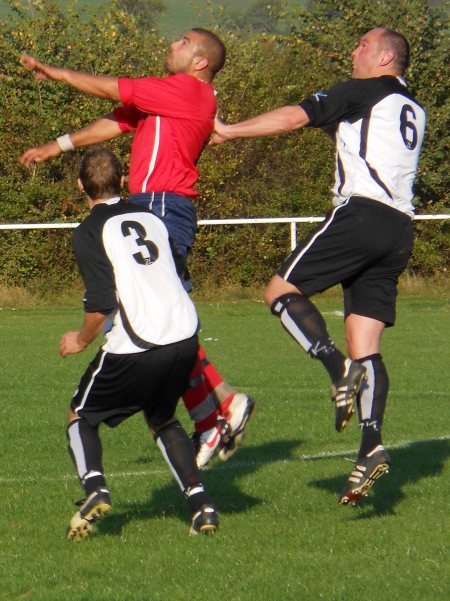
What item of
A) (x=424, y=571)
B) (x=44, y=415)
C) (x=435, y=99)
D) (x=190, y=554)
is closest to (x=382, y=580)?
(x=424, y=571)

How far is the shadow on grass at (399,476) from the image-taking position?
6.29 m

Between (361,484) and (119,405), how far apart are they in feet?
4.10

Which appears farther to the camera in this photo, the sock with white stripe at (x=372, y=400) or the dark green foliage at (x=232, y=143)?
the dark green foliage at (x=232, y=143)

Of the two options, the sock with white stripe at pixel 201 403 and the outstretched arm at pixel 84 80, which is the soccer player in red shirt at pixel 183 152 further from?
the outstretched arm at pixel 84 80

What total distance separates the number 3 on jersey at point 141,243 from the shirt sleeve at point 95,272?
13 cm

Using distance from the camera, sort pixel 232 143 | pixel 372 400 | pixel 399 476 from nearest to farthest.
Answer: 1. pixel 372 400
2. pixel 399 476
3. pixel 232 143

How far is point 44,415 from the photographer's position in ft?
31.9

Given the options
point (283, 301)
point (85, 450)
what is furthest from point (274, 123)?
point (85, 450)

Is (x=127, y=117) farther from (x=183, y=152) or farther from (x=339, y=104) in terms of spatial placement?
(x=339, y=104)

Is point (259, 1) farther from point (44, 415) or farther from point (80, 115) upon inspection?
point (44, 415)

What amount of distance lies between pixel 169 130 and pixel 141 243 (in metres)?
1.23

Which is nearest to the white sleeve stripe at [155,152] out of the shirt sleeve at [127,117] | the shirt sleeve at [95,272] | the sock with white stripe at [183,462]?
the shirt sleeve at [127,117]

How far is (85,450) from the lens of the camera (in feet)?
18.8

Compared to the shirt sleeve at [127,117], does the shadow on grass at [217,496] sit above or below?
below
